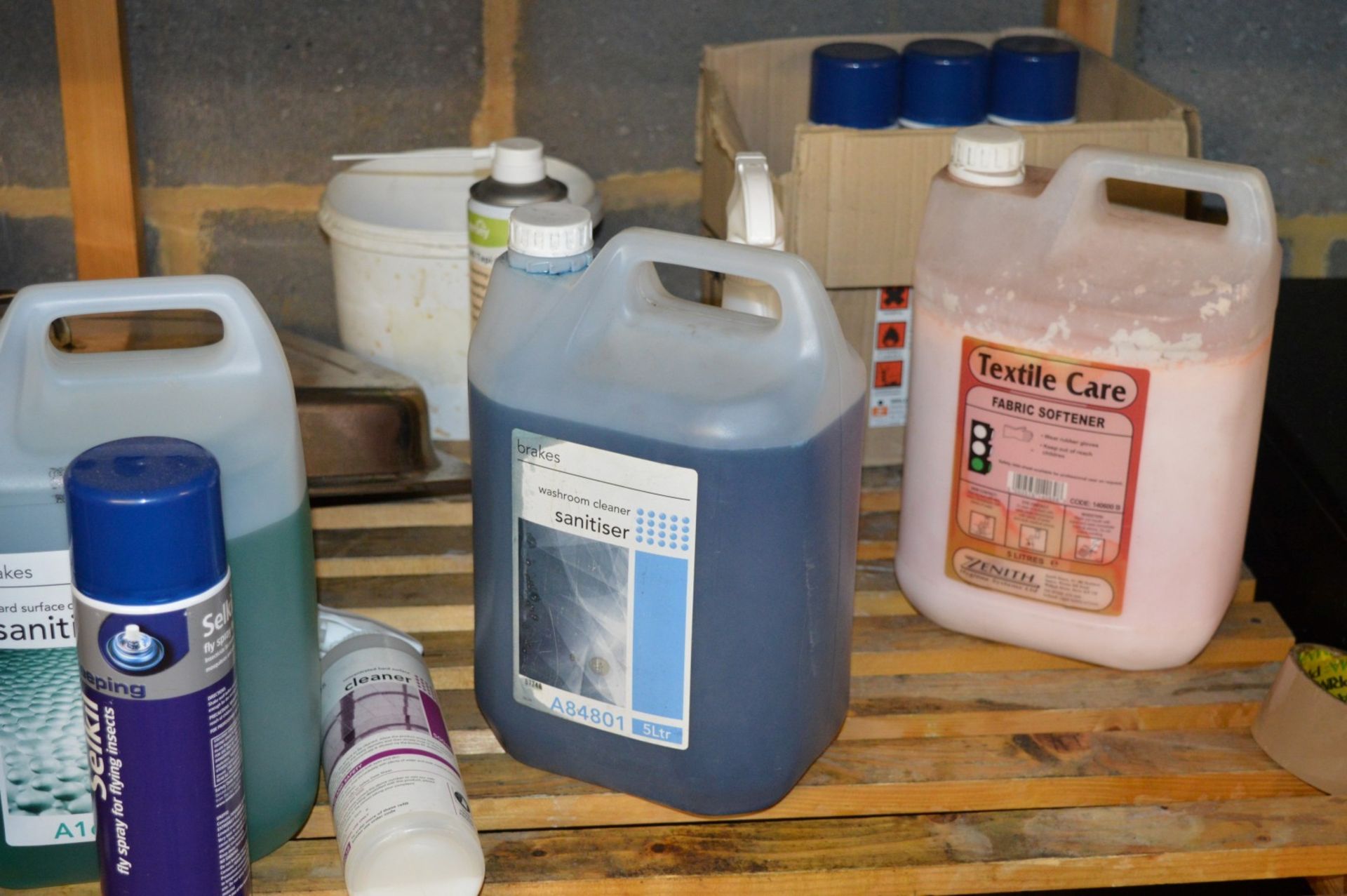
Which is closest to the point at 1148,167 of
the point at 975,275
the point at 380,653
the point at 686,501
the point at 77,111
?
the point at 975,275

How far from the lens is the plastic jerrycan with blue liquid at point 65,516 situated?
2.11 ft

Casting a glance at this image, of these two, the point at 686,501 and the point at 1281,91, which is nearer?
the point at 686,501

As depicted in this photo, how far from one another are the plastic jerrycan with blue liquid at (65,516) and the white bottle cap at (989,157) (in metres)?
0.38

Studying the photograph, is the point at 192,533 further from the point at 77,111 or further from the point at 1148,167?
the point at 77,111

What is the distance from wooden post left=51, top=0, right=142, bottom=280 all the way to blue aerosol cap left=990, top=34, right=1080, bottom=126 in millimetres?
654

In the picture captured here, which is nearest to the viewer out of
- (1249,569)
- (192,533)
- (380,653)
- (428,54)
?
(192,533)

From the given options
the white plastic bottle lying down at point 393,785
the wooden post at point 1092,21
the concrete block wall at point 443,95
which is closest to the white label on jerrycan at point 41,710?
the white plastic bottle lying down at point 393,785

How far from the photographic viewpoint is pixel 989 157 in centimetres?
80

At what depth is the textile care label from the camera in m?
0.80

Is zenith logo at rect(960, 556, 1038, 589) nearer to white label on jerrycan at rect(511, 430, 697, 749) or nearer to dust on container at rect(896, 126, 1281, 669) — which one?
dust on container at rect(896, 126, 1281, 669)

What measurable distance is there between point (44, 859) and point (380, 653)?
191mm

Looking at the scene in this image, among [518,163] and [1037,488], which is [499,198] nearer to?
[518,163]

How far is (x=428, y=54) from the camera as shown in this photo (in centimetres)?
121

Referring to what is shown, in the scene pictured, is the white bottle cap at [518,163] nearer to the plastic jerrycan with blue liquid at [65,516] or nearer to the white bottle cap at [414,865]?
the plastic jerrycan with blue liquid at [65,516]
